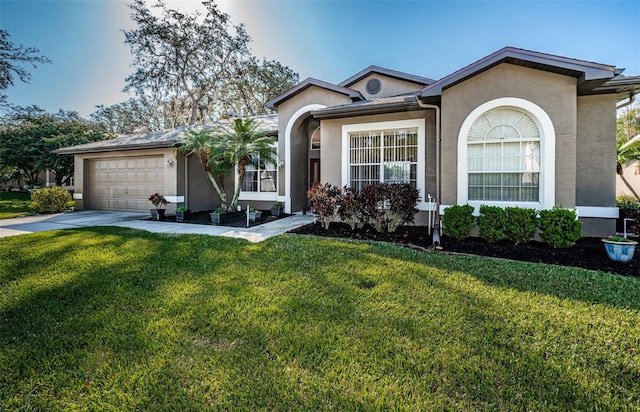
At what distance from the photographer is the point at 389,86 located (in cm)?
1436

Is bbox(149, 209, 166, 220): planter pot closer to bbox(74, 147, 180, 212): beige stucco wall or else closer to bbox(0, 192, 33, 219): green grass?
bbox(74, 147, 180, 212): beige stucco wall

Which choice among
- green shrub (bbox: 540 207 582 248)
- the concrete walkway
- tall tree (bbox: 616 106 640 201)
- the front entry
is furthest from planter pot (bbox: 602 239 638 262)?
the front entry

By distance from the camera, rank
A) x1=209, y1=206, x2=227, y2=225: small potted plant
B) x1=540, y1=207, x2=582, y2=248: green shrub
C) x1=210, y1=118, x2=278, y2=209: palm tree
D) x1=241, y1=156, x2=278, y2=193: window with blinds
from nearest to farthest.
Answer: x1=540, y1=207, x2=582, y2=248: green shrub
x1=210, y1=118, x2=278, y2=209: palm tree
x1=209, y1=206, x2=227, y2=225: small potted plant
x1=241, y1=156, x2=278, y2=193: window with blinds

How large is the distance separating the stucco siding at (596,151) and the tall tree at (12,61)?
20909 millimetres

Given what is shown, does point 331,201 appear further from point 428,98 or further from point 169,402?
point 169,402

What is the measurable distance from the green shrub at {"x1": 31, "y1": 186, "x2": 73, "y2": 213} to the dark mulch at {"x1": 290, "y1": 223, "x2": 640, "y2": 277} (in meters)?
12.6

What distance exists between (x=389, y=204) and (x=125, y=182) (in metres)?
13.0

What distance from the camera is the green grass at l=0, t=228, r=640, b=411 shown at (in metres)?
2.52

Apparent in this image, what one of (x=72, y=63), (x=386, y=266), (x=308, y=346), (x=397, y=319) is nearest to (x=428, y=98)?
(x=386, y=266)

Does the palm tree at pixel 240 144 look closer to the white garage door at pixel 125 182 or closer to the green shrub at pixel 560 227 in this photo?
the white garage door at pixel 125 182

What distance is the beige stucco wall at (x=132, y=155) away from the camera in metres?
13.1

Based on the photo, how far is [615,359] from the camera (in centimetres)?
294

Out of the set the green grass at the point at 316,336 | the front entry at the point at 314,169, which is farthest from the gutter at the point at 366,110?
the green grass at the point at 316,336

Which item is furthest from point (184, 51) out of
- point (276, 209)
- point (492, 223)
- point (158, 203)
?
point (492, 223)
